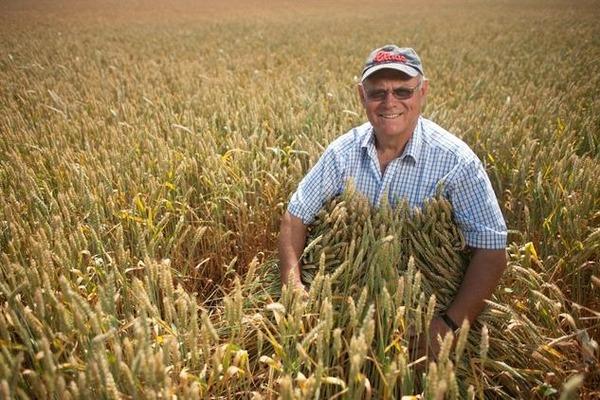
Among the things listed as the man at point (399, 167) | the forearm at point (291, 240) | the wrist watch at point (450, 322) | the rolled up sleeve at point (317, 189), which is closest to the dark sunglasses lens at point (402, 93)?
the man at point (399, 167)

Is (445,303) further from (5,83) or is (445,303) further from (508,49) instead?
(508,49)

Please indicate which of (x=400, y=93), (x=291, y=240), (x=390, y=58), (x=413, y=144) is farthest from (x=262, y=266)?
(x=390, y=58)

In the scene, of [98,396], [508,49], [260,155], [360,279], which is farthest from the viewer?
[508,49]

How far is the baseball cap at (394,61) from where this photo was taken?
6.52 ft

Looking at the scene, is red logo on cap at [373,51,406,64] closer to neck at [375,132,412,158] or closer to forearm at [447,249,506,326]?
neck at [375,132,412,158]

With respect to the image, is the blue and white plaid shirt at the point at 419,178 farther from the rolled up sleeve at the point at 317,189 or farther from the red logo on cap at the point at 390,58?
the red logo on cap at the point at 390,58

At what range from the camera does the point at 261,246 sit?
2.44 meters

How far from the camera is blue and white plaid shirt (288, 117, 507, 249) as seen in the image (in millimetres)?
1778

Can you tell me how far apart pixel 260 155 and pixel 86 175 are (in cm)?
118

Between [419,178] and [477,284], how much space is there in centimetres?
60

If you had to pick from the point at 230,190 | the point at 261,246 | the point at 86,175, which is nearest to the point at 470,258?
the point at 261,246

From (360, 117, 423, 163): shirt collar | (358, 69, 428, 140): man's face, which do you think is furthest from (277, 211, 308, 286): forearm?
(358, 69, 428, 140): man's face

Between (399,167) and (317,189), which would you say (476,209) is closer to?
(399,167)

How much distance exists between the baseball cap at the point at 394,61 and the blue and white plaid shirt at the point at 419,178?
30 cm
